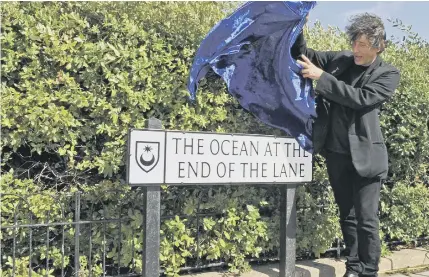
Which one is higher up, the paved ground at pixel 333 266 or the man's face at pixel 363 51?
the man's face at pixel 363 51

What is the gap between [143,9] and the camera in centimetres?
352

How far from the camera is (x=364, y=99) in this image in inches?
124

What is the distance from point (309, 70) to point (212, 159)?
0.95 meters

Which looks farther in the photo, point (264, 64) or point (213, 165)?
point (264, 64)

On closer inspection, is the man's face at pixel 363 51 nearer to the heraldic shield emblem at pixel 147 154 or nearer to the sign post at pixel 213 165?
the sign post at pixel 213 165

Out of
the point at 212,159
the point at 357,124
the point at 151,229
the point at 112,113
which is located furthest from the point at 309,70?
the point at 151,229

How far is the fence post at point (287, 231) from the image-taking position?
3.58 metres

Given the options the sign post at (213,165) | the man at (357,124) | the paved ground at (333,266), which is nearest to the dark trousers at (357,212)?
the man at (357,124)

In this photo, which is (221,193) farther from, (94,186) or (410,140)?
(410,140)

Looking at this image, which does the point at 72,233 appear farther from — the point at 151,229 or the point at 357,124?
the point at 357,124

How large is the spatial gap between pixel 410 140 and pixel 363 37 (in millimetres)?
1585

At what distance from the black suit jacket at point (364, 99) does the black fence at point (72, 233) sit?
4.37ft

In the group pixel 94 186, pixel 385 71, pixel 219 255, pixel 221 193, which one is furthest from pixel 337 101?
pixel 94 186

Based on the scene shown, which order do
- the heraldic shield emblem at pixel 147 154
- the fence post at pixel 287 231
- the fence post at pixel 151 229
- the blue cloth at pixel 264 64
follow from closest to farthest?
1. the heraldic shield emblem at pixel 147 154
2. the fence post at pixel 151 229
3. the blue cloth at pixel 264 64
4. the fence post at pixel 287 231
